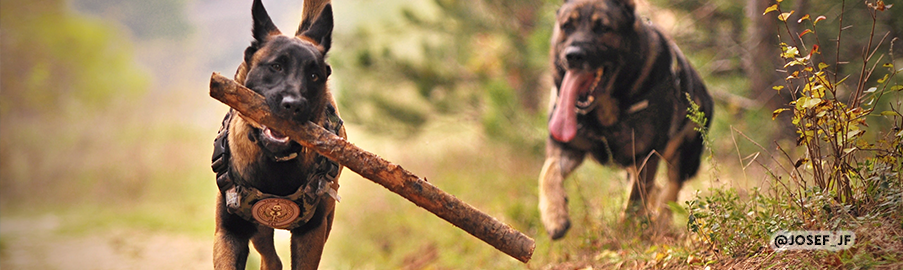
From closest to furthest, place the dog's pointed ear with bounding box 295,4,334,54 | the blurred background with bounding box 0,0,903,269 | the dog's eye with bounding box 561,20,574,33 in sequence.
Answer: the dog's pointed ear with bounding box 295,4,334,54 → the dog's eye with bounding box 561,20,574,33 → the blurred background with bounding box 0,0,903,269

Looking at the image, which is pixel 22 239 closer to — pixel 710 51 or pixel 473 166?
pixel 473 166

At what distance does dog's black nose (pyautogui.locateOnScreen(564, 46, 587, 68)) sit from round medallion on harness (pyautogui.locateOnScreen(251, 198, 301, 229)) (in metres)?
2.54

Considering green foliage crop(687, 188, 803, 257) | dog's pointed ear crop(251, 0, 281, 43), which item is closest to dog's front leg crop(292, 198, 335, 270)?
dog's pointed ear crop(251, 0, 281, 43)

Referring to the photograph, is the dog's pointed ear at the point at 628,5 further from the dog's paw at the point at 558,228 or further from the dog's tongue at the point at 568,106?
the dog's paw at the point at 558,228

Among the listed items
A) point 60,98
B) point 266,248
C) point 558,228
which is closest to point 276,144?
point 266,248

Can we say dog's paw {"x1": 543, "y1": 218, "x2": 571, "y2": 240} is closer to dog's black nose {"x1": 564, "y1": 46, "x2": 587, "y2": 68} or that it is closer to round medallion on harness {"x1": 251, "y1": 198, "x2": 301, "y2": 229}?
dog's black nose {"x1": 564, "y1": 46, "x2": 587, "y2": 68}

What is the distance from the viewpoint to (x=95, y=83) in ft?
38.5

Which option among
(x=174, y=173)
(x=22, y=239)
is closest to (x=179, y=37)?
(x=174, y=173)

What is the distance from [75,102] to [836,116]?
11879mm

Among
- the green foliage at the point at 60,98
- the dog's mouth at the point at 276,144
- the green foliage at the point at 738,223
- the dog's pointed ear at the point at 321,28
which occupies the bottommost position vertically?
the green foliage at the point at 738,223

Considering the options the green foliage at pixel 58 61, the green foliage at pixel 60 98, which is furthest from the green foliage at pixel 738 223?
the green foliage at pixel 58 61

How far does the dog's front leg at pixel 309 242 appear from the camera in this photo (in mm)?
3240

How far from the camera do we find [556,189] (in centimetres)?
502

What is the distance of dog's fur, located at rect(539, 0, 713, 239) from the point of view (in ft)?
16.4
